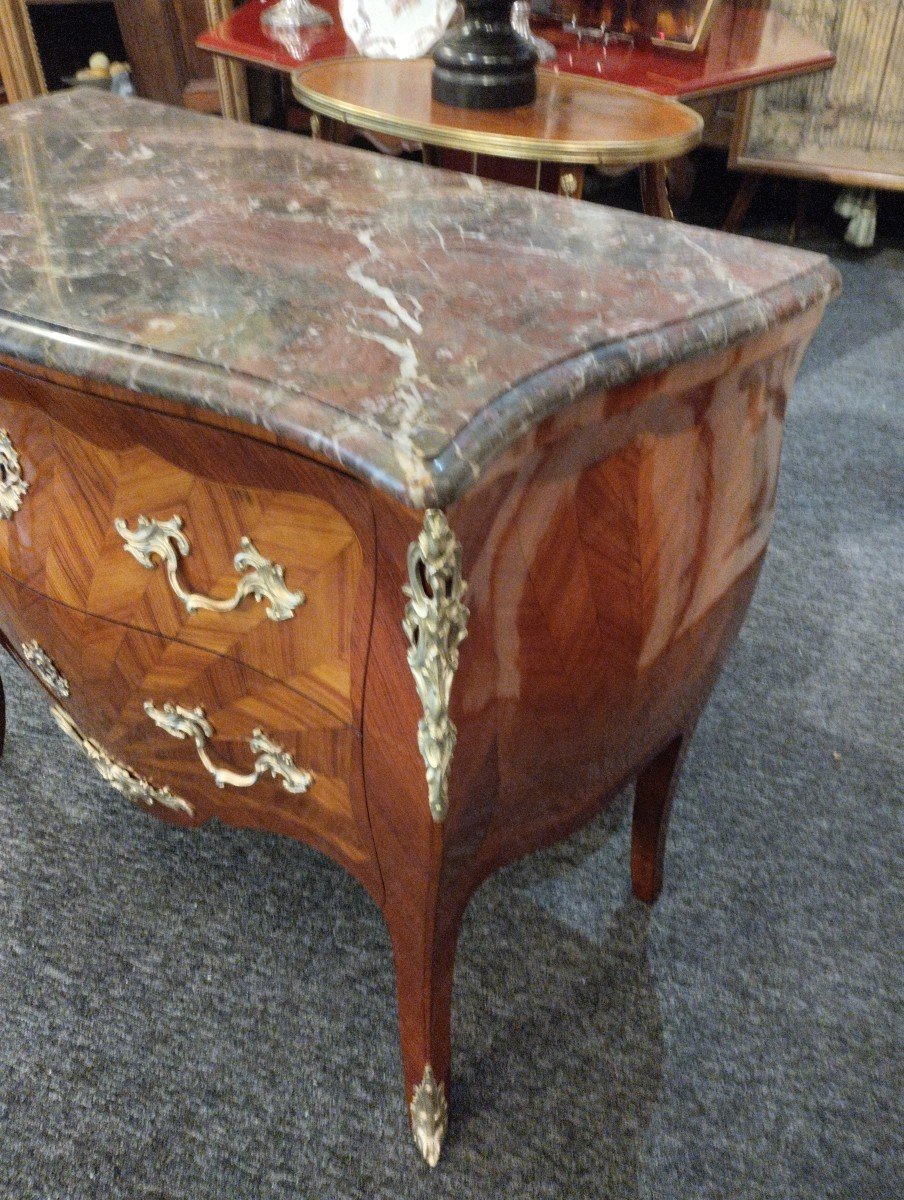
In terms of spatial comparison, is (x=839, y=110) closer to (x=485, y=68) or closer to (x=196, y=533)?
(x=485, y=68)

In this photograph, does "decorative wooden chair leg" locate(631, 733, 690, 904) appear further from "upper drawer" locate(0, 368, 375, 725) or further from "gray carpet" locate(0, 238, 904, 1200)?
"upper drawer" locate(0, 368, 375, 725)

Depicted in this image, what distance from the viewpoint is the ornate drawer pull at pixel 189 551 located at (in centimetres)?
70

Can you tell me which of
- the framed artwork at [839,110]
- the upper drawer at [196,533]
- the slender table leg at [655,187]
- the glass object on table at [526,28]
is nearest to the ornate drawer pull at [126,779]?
the upper drawer at [196,533]

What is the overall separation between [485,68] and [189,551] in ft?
3.74

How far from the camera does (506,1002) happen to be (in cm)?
107

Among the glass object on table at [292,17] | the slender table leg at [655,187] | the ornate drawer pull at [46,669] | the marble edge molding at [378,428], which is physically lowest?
the ornate drawer pull at [46,669]

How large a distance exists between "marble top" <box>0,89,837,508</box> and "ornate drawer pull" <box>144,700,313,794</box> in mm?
309

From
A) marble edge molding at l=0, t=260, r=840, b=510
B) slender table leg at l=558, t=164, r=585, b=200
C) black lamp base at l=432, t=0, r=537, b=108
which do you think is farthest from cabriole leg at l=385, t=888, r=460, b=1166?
black lamp base at l=432, t=0, r=537, b=108

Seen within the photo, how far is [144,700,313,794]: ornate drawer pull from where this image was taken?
799mm

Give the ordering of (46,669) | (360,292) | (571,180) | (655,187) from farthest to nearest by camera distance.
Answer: (655,187)
(571,180)
(46,669)
(360,292)

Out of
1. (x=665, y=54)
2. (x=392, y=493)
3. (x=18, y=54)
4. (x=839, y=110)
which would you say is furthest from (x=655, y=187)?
(x=18, y=54)

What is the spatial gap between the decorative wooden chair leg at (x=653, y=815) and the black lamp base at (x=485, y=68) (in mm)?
1097

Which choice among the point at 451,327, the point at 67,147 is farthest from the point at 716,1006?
the point at 67,147

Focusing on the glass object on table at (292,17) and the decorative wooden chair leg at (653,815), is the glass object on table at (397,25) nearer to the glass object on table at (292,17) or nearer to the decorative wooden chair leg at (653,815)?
the glass object on table at (292,17)
